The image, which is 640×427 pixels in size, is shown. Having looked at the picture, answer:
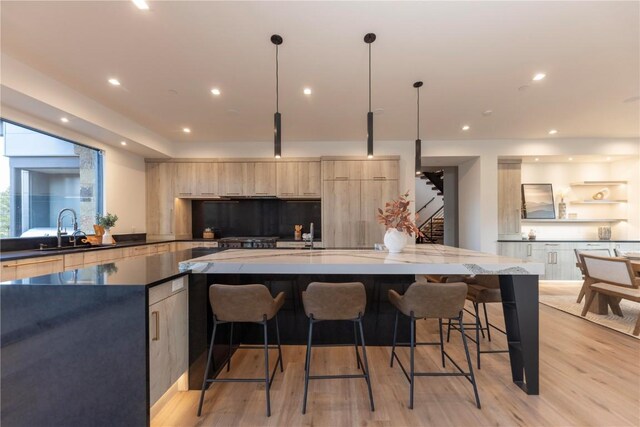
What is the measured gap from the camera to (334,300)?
1.72 m

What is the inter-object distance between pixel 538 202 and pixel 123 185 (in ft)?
26.8

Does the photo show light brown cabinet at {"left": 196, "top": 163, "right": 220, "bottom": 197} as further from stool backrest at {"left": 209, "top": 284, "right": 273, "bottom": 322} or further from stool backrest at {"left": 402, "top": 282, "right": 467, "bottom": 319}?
stool backrest at {"left": 402, "top": 282, "right": 467, "bottom": 319}

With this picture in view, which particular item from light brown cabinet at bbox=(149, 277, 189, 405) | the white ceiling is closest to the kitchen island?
light brown cabinet at bbox=(149, 277, 189, 405)

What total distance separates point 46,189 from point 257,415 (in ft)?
13.5

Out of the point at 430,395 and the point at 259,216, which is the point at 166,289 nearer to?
the point at 430,395

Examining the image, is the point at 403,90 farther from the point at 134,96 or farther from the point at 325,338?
the point at 134,96

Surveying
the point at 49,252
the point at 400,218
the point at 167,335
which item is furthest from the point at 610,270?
the point at 49,252

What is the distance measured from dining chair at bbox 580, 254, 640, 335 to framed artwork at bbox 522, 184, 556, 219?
239 cm

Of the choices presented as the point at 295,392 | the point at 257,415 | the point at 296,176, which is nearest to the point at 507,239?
the point at 296,176

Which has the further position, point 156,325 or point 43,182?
point 43,182

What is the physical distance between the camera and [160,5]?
6.02 feet

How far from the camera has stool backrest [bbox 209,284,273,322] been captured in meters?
1.68

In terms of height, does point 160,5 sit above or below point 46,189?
above

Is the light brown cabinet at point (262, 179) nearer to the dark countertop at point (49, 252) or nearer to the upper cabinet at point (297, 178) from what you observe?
the upper cabinet at point (297, 178)
